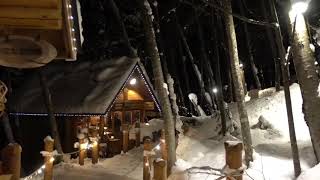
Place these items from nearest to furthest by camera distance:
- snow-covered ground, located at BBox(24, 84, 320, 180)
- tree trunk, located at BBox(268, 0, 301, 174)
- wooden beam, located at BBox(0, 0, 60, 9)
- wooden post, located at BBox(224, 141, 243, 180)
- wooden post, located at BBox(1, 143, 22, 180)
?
wooden post, located at BBox(224, 141, 243, 180) < wooden beam, located at BBox(0, 0, 60, 9) < wooden post, located at BBox(1, 143, 22, 180) < tree trunk, located at BBox(268, 0, 301, 174) < snow-covered ground, located at BBox(24, 84, 320, 180)

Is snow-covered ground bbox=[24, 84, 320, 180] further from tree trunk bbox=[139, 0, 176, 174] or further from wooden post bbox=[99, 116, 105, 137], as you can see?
wooden post bbox=[99, 116, 105, 137]

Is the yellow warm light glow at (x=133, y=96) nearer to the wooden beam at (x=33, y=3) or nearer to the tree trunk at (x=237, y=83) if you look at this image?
the tree trunk at (x=237, y=83)

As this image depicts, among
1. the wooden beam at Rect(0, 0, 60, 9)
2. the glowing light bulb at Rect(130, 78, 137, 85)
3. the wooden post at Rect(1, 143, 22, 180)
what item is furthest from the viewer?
the glowing light bulb at Rect(130, 78, 137, 85)

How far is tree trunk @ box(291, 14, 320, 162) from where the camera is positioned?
9211 mm

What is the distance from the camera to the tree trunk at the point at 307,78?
9211mm

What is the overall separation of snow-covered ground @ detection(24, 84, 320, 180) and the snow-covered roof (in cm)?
269

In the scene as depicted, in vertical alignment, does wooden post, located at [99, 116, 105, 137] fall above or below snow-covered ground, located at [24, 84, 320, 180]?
above

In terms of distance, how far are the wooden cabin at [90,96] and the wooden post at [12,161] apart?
11.4 m

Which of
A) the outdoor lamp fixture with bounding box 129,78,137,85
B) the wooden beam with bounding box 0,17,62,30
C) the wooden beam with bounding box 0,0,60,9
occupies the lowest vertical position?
the wooden beam with bounding box 0,17,62,30

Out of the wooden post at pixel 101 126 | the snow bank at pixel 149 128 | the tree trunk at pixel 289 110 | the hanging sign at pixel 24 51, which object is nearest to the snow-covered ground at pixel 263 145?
the tree trunk at pixel 289 110

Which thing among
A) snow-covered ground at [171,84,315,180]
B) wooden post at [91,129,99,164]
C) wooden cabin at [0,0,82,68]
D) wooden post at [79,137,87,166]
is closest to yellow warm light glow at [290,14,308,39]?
snow-covered ground at [171,84,315,180]

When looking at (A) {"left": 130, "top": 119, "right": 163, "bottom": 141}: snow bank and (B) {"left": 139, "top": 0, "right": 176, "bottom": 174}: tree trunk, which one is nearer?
(B) {"left": 139, "top": 0, "right": 176, "bottom": 174}: tree trunk

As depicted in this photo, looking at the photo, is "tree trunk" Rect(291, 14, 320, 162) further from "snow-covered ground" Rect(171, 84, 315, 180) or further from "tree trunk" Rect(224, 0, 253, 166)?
"tree trunk" Rect(224, 0, 253, 166)

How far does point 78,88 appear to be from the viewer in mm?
18609
